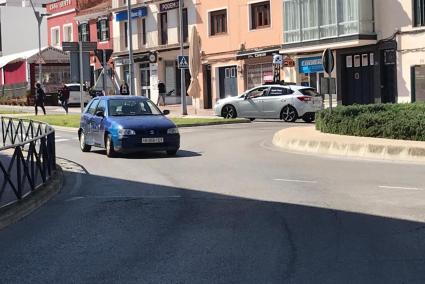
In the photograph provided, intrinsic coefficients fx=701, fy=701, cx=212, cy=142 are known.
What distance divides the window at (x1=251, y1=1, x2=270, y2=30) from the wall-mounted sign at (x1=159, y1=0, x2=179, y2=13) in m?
7.30

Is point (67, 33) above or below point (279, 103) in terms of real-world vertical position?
above

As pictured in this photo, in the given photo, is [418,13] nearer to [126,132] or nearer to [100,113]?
[100,113]

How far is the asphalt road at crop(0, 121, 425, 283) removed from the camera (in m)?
6.23

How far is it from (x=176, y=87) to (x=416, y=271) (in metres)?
41.6

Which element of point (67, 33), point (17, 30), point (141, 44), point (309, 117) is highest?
point (17, 30)

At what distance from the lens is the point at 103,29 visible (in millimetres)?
53062

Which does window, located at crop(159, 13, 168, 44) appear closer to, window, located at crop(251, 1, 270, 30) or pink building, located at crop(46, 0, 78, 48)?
window, located at crop(251, 1, 270, 30)

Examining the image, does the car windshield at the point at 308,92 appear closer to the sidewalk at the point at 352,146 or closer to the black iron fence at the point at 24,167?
the sidewalk at the point at 352,146

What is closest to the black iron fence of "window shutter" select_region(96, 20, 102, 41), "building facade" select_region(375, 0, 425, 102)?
"building facade" select_region(375, 0, 425, 102)

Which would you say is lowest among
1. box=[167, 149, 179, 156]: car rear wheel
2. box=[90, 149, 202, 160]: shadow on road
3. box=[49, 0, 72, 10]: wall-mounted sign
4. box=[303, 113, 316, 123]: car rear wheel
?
box=[90, 149, 202, 160]: shadow on road

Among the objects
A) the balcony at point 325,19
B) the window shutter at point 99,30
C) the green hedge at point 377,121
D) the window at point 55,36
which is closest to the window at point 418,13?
the balcony at point 325,19

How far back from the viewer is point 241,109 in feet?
97.6

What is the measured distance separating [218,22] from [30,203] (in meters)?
32.9

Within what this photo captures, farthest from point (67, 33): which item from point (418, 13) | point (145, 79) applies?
point (418, 13)
